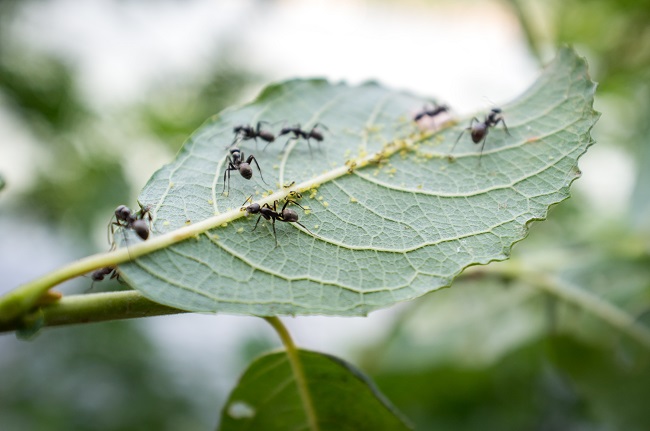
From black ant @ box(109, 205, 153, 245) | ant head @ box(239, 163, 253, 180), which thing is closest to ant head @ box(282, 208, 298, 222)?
ant head @ box(239, 163, 253, 180)

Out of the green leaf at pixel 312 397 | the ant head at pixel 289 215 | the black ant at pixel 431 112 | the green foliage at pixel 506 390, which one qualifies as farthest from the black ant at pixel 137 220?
the green foliage at pixel 506 390

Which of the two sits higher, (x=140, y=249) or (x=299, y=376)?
(x=140, y=249)

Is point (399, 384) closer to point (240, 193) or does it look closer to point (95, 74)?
point (240, 193)

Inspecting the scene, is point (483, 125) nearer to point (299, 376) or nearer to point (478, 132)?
point (478, 132)

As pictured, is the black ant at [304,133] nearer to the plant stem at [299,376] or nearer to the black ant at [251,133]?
the black ant at [251,133]

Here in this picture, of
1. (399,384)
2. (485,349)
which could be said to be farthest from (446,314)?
(399,384)

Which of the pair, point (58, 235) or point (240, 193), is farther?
point (58, 235)

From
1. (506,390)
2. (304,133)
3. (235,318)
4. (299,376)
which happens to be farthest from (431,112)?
(235,318)
